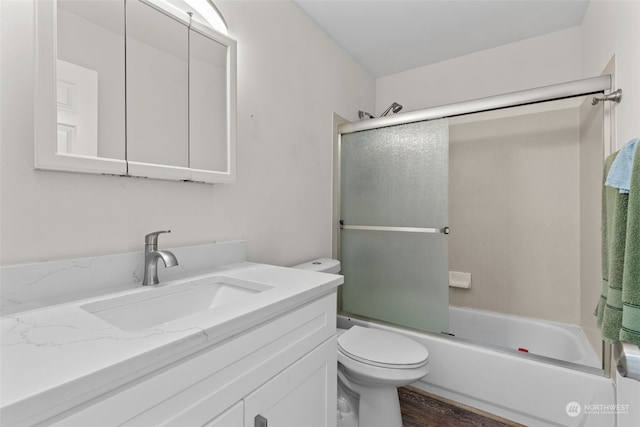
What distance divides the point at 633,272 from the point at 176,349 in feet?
3.63

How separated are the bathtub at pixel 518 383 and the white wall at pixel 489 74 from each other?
180 centimetres

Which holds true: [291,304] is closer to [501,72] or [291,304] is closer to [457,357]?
[457,357]

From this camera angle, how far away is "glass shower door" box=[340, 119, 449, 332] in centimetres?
183

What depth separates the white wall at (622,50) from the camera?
116 centimetres

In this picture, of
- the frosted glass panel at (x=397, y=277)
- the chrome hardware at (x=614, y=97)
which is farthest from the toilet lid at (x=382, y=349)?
the chrome hardware at (x=614, y=97)

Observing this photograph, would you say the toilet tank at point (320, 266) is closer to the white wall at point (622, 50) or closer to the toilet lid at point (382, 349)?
the toilet lid at point (382, 349)

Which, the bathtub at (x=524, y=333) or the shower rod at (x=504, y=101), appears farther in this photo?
the bathtub at (x=524, y=333)

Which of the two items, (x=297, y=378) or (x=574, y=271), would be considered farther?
(x=574, y=271)

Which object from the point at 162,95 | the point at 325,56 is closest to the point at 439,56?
the point at 325,56

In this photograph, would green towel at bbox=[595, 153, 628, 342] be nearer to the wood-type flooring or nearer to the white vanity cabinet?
the white vanity cabinet

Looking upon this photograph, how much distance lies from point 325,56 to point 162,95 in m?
1.30

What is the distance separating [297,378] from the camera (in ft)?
3.03

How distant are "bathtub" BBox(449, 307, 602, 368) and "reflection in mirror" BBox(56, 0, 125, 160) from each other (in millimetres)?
2437

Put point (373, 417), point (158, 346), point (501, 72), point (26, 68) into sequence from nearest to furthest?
point (158, 346)
point (26, 68)
point (373, 417)
point (501, 72)
